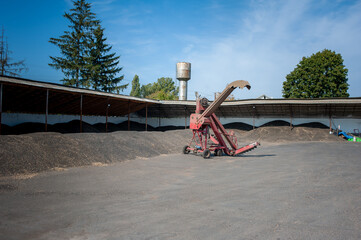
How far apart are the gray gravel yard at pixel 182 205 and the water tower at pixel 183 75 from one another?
3689cm

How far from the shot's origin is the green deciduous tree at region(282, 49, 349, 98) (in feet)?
143

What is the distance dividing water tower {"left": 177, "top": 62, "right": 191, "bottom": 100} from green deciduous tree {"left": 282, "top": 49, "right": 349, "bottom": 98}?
66.1 ft

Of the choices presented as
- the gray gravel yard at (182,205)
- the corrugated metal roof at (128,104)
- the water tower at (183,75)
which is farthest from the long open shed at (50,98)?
the water tower at (183,75)

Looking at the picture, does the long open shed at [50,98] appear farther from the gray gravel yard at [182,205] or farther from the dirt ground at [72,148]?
the gray gravel yard at [182,205]

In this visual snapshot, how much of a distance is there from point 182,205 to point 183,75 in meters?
41.5

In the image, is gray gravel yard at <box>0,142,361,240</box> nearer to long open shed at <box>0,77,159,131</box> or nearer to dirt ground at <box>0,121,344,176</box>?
dirt ground at <box>0,121,344,176</box>

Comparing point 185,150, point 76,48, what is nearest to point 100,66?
point 76,48

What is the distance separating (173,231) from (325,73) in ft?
160

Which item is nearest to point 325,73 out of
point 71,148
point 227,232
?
point 71,148

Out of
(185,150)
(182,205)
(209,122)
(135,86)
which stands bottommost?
(182,205)

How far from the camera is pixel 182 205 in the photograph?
255 inches


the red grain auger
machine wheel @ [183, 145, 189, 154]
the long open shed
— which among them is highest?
the long open shed

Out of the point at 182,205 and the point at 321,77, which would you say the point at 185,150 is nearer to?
the point at 182,205

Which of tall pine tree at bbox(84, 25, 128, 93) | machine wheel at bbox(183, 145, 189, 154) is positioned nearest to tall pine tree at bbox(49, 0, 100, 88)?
tall pine tree at bbox(84, 25, 128, 93)
